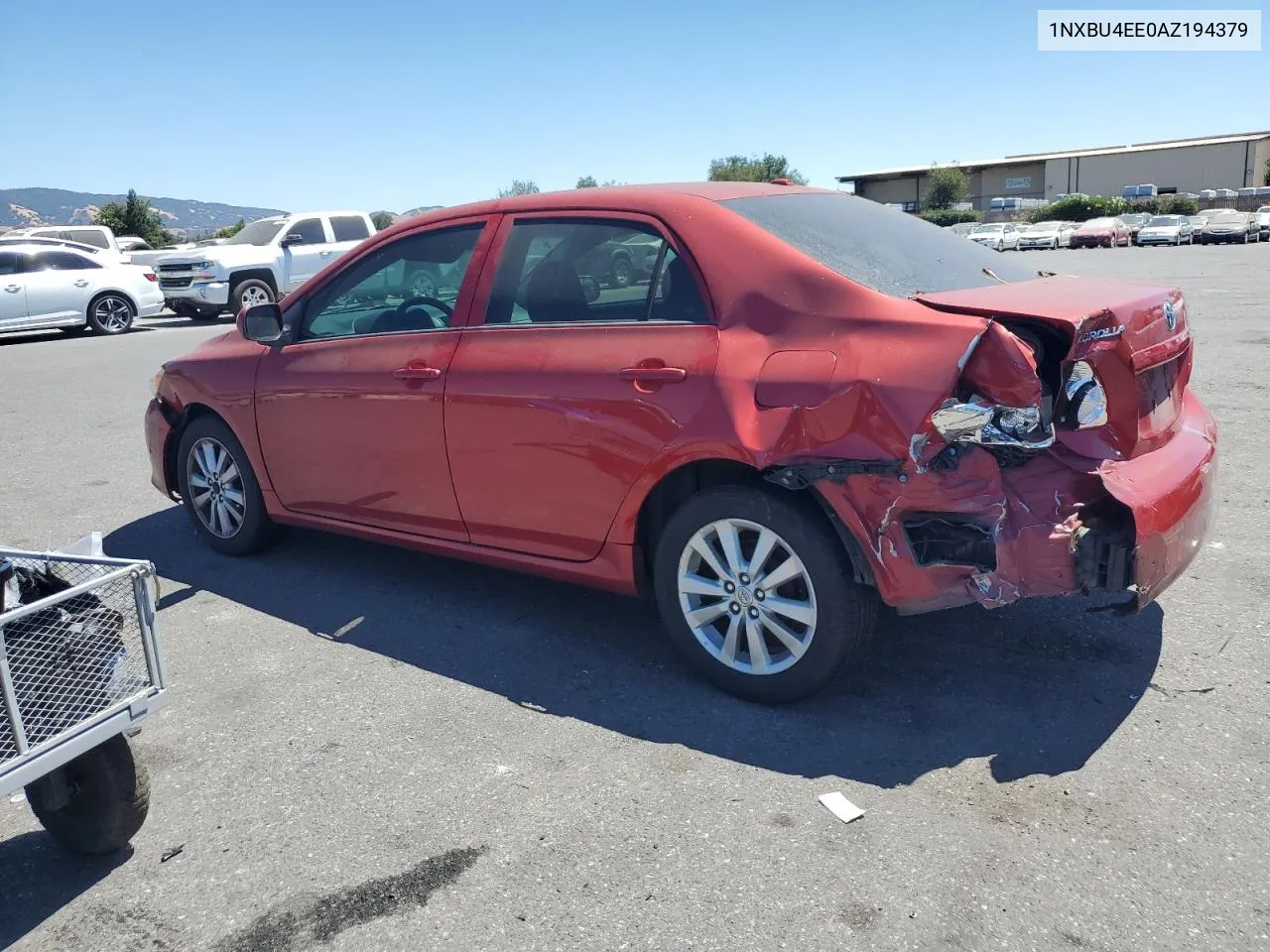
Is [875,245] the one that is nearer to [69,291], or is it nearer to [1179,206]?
[69,291]

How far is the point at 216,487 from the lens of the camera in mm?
5590

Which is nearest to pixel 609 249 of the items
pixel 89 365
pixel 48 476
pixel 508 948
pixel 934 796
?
pixel 934 796

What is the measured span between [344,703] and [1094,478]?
273cm

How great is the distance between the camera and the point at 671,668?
161 inches

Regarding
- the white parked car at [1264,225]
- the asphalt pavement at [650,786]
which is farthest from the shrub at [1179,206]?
the asphalt pavement at [650,786]

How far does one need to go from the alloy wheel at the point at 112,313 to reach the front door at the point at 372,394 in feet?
52.7

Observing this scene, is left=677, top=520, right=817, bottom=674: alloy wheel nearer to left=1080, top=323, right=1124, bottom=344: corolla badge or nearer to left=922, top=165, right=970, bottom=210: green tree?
left=1080, top=323, right=1124, bottom=344: corolla badge

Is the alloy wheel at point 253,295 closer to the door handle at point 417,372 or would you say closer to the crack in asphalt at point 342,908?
the door handle at point 417,372

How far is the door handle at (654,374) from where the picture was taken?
3711mm

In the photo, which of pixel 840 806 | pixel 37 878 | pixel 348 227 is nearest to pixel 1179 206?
pixel 348 227

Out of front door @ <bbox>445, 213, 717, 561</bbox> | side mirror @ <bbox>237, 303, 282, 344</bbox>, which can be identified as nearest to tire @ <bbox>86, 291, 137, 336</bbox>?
side mirror @ <bbox>237, 303, 282, 344</bbox>

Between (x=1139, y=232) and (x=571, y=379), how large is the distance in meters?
51.3

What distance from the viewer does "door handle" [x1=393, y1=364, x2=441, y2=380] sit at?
4418mm

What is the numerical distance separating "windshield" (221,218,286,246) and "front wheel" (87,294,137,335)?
2256 mm
